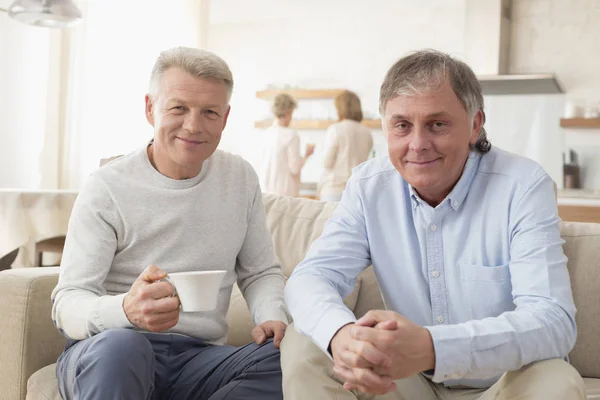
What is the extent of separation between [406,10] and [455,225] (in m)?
6.28

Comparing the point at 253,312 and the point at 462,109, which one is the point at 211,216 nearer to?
the point at 253,312

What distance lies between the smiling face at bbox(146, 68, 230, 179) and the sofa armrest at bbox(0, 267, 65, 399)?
1.56ft

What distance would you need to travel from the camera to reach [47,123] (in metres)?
Result: 5.73

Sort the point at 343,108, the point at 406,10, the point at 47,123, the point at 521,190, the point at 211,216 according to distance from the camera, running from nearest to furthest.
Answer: the point at 521,190
the point at 211,216
the point at 343,108
the point at 47,123
the point at 406,10

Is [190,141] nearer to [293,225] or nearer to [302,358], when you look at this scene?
[302,358]

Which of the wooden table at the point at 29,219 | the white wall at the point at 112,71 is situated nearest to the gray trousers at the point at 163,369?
the wooden table at the point at 29,219

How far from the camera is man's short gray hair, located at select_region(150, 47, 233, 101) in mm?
1609

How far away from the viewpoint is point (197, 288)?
1254mm

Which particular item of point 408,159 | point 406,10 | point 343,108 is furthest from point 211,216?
point 406,10

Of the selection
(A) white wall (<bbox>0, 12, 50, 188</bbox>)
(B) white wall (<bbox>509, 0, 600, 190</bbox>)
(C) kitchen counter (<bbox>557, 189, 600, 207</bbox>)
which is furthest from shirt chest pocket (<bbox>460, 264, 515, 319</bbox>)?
(B) white wall (<bbox>509, 0, 600, 190</bbox>)

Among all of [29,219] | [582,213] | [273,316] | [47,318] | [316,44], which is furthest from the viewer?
[316,44]

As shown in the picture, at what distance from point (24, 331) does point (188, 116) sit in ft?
2.13

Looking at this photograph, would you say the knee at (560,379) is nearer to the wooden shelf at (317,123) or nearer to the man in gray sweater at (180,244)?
the man in gray sweater at (180,244)

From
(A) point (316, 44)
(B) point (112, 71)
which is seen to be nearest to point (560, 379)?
(B) point (112, 71)
